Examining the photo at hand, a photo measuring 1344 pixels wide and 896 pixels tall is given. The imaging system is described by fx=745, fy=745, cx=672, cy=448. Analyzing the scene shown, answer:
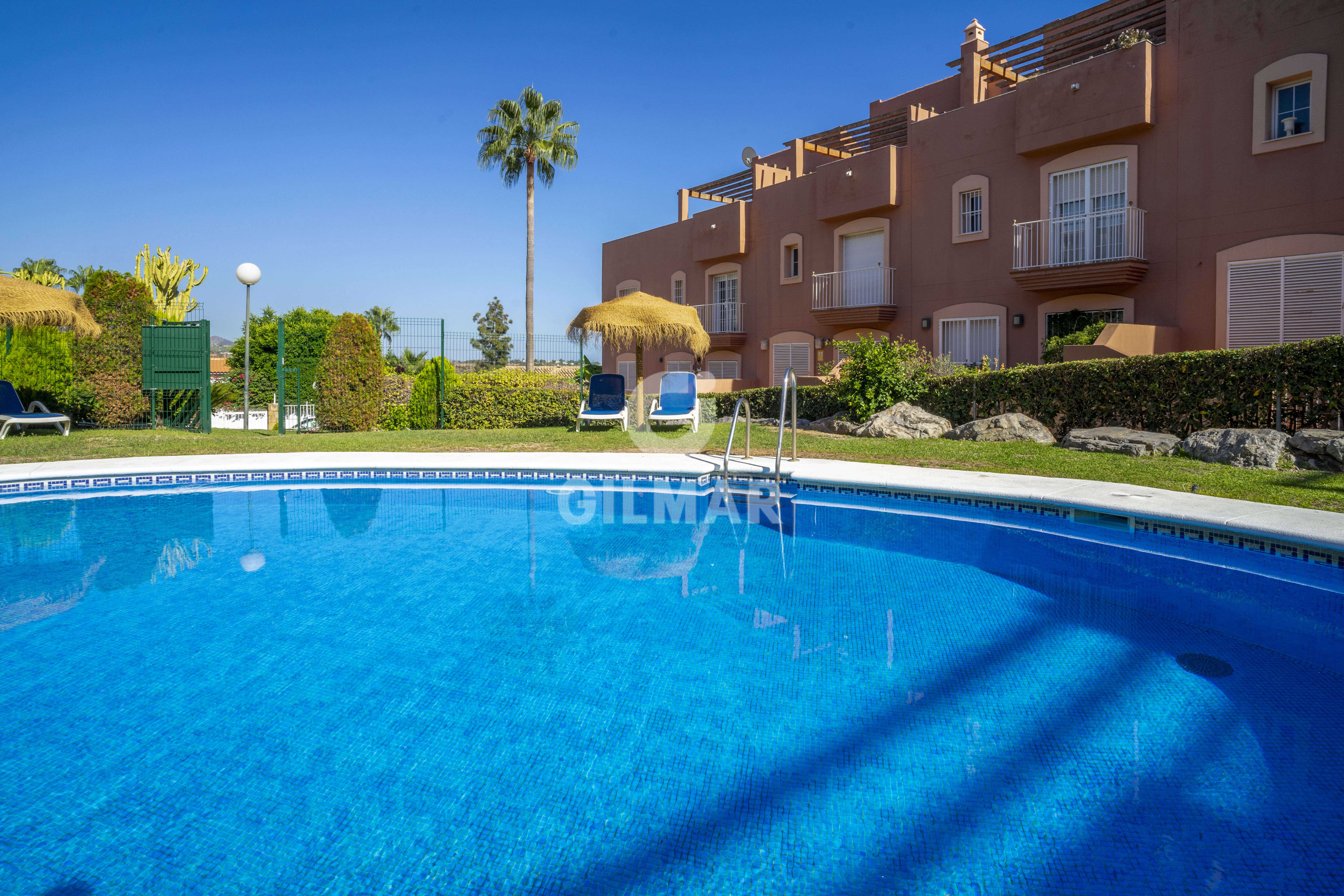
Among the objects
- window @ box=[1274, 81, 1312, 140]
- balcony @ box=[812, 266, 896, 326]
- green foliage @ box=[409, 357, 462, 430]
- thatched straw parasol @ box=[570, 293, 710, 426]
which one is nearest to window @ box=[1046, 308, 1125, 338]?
window @ box=[1274, 81, 1312, 140]

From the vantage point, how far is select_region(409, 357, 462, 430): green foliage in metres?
15.8

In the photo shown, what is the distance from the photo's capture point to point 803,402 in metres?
16.6

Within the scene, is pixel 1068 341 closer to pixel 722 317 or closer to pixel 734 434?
pixel 734 434

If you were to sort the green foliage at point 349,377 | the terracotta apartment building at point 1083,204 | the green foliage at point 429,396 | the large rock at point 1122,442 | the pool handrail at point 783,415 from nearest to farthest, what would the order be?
the pool handrail at point 783,415 < the large rock at point 1122,442 < the terracotta apartment building at point 1083,204 < the green foliage at point 349,377 < the green foliage at point 429,396

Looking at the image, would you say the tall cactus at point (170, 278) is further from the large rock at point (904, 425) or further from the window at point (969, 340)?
the window at point (969, 340)

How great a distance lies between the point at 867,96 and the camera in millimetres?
25062

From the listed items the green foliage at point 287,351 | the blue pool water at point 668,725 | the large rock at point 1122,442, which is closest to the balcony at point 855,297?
the large rock at point 1122,442

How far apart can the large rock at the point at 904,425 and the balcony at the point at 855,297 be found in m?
6.72

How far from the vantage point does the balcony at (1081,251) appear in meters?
14.8

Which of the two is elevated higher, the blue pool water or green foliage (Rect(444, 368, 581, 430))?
green foliage (Rect(444, 368, 581, 430))

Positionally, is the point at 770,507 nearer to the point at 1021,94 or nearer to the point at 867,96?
the point at 1021,94

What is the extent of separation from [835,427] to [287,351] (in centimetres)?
3331

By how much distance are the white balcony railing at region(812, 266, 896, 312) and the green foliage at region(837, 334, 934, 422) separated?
591cm

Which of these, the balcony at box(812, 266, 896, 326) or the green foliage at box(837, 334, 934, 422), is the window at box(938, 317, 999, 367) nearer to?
the balcony at box(812, 266, 896, 326)
